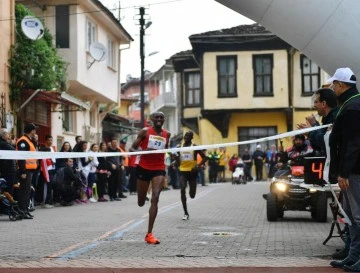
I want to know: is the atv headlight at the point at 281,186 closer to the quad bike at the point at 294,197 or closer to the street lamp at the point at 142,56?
the quad bike at the point at 294,197

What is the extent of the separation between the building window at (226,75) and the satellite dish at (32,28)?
22.8m

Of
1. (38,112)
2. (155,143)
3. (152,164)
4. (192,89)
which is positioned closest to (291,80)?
(192,89)

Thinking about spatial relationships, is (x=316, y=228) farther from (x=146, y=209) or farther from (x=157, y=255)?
(x=146, y=209)

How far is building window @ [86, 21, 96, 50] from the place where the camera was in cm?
2866

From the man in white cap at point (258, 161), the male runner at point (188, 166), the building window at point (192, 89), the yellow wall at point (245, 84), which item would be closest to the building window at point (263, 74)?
the yellow wall at point (245, 84)

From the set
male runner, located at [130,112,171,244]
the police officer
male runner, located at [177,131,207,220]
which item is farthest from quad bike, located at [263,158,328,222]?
the police officer

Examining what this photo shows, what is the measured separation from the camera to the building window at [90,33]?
28.7 m

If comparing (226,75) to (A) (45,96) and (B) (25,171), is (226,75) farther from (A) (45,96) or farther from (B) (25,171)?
(B) (25,171)

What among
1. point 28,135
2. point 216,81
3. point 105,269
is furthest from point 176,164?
point 216,81

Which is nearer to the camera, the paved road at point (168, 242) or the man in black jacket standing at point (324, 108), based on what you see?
the paved road at point (168, 242)

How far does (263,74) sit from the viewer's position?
145 feet

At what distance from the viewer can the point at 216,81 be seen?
144 feet

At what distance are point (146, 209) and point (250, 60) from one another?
27.6 meters

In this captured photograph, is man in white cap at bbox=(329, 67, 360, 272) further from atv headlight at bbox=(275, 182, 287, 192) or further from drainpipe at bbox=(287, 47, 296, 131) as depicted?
drainpipe at bbox=(287, 47, 296, 131)
